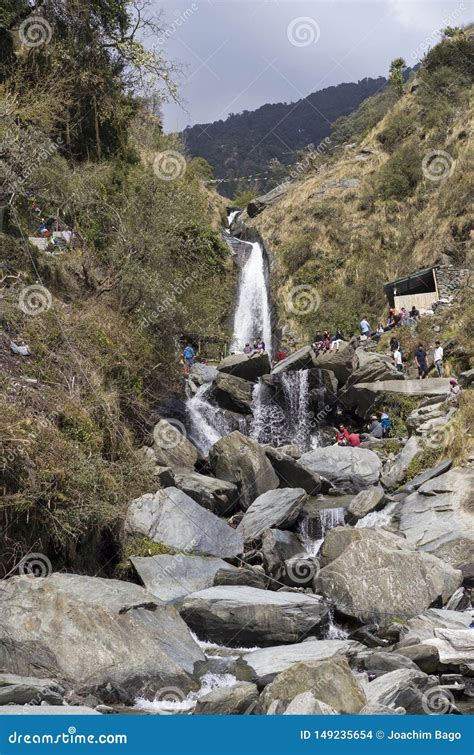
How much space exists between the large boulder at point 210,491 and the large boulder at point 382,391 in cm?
764

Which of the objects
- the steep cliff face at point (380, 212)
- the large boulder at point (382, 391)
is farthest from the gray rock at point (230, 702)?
the steep cliff face at point (380, 212)

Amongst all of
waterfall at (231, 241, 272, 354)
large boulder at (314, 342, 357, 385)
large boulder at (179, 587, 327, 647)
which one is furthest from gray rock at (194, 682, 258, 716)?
waterfall at (231, 241, 272, 354)

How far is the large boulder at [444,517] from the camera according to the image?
43.0ft

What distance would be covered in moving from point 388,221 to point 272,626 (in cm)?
3244

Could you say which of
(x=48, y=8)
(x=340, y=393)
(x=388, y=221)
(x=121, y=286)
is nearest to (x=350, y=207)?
(x=388, y=221)

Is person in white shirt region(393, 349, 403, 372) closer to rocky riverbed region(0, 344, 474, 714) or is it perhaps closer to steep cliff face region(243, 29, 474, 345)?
rocky riverbed region(0, 344, 474, 714)

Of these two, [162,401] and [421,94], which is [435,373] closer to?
[162,401]

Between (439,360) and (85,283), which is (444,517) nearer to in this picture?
(439,360)

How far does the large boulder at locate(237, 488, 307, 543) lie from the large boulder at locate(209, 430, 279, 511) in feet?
3.79

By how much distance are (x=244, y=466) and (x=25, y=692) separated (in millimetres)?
11092

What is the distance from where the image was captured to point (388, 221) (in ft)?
129

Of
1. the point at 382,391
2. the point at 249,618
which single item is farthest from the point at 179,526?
the point at 382,391

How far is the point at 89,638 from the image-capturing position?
8.59 m

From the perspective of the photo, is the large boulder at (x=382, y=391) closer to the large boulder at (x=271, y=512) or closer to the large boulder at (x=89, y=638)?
the large boulder at (x=271, y=512)
